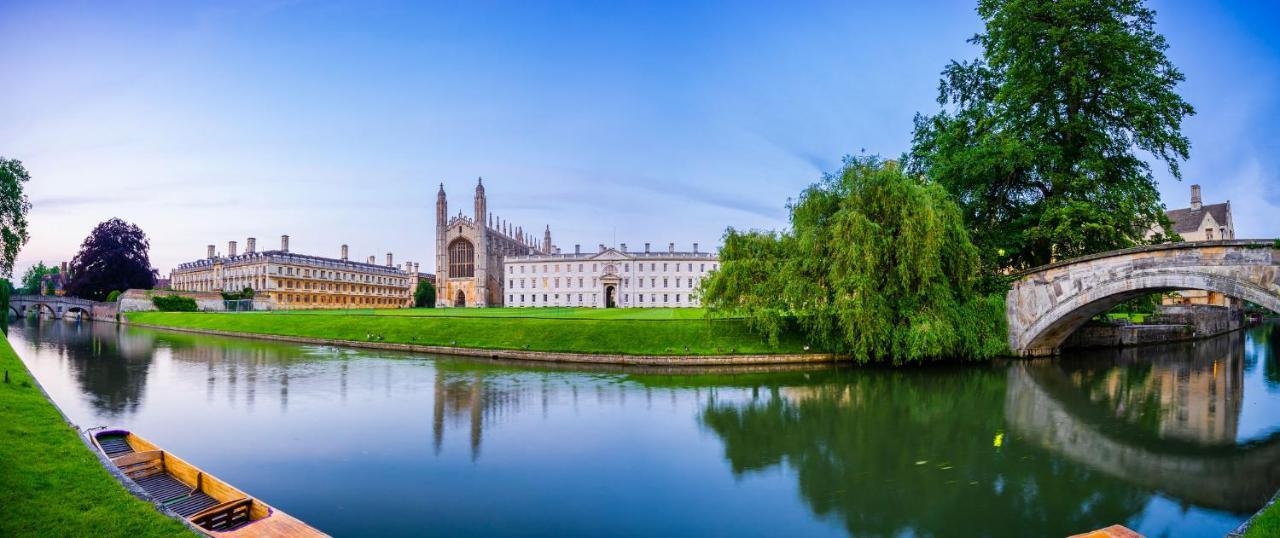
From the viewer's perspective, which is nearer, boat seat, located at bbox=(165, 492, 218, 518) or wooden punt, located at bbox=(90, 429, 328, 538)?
wooden punt, located at bbox=(90, 429, 328, 538)

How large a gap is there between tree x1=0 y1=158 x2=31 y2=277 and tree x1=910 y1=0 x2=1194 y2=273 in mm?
38855

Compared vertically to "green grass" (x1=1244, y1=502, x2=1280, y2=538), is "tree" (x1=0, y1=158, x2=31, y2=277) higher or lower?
higher

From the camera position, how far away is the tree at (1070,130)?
20.8 m

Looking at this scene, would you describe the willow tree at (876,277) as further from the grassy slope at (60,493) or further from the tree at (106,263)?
the tree at (106,263)

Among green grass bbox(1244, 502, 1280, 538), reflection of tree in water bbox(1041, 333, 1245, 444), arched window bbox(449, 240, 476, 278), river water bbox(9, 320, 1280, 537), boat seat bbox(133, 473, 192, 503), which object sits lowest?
reflection of tree in water bbox(1041, 333, 1245, 444)

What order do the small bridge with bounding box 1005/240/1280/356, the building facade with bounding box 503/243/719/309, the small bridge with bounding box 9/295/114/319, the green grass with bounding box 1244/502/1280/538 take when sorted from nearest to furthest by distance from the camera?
the green grass with bounding box 1244/502/1280/538, the small bridge with bounding box 1005/240/1280/356, the small bridge with bounding box 9/295/114/319, the building facade with bounding box 503/243/719/309

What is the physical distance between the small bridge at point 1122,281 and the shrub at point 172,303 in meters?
66.3

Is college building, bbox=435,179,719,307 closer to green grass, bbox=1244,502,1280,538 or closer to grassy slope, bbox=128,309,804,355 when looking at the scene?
grassy slope, bbox=128,309,804,355

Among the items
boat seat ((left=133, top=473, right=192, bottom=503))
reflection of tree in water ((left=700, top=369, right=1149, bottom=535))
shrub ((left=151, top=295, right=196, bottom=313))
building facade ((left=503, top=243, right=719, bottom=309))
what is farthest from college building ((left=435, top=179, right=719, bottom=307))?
boat seat ((left=133, top=473, right=192, bottom=503))

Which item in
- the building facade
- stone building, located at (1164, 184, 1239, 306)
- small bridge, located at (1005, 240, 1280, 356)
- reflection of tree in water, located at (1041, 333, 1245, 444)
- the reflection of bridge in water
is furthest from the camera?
the building facade

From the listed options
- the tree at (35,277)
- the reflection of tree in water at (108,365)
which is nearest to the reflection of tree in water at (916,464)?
the reflection of tree in water at (108,365)

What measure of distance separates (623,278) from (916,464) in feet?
222

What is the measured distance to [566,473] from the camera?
30.6 ft

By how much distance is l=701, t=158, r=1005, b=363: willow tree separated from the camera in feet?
64.6
